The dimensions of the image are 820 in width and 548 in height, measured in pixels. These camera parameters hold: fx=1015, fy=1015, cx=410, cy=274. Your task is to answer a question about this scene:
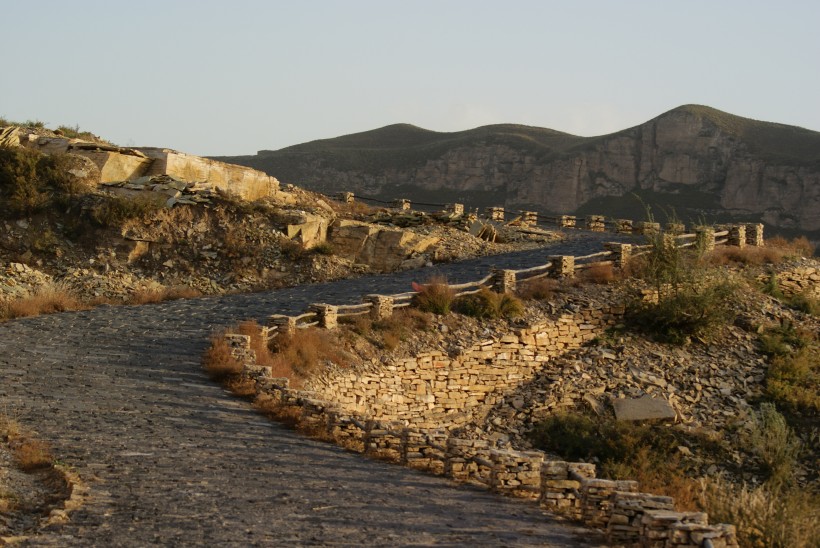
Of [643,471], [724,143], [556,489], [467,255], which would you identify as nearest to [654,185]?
[724,143]

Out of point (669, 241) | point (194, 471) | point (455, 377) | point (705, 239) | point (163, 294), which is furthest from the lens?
point (705, 239)

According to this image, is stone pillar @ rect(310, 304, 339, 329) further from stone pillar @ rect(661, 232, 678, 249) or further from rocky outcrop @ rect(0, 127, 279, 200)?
rocky outcrop @ rect(0, 127, 279, 200)

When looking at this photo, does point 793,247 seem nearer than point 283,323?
No

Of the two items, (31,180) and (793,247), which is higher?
(31,180)

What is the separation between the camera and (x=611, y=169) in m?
93.5

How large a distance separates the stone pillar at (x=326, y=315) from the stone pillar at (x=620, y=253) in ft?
33.4

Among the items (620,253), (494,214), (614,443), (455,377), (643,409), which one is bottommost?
(614,443)

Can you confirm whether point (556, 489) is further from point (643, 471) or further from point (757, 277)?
point (757, 277)

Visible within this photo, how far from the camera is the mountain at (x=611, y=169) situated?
8225cm

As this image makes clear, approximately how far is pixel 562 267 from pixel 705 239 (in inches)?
213

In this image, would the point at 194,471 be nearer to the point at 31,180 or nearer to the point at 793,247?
the point at 31,180

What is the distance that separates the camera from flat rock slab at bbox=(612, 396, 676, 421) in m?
23.4

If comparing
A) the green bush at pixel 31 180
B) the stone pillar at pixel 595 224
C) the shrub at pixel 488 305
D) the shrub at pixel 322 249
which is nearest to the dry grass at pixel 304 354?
the shrub at pixel 488 305

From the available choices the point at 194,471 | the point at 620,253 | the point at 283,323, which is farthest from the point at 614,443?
the point at 194,471
